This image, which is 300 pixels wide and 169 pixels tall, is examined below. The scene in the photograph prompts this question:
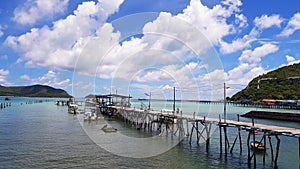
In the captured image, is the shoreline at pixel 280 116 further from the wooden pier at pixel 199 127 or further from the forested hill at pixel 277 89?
the forested hill at pixel 277 89

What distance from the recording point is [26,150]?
24375 millimetres

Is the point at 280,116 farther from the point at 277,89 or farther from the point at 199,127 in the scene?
the point at 277,89

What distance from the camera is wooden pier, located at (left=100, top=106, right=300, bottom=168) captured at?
20859mm

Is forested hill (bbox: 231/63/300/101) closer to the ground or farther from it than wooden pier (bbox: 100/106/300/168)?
farther from it

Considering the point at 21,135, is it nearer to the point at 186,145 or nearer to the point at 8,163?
the point at 8,163

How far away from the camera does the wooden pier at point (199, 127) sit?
20859mm

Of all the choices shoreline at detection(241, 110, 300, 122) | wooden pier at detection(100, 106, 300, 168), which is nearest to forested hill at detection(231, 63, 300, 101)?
shoreline at detection(241, 110, 300, 122)

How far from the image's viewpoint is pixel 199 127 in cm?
4603

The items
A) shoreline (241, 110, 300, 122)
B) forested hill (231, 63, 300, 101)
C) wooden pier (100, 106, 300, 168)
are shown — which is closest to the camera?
wooden pier (100, 106, 300, 168)

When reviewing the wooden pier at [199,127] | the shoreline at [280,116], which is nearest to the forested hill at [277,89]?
the shoreline at [280,116]

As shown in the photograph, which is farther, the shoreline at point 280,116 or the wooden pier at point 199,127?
the shoreline at point 280,116

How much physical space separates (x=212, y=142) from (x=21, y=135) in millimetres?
23152

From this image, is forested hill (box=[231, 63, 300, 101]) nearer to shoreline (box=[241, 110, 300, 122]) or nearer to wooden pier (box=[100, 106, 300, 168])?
shoreline (box=[241, 110, 300, 122])

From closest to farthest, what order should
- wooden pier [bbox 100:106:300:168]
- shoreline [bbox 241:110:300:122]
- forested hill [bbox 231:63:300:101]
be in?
wooden pier [bbox 100:106:300:168] < shoreline [bbox 241:110:300:122] < forested hill [bbox 231:63:300:101]
